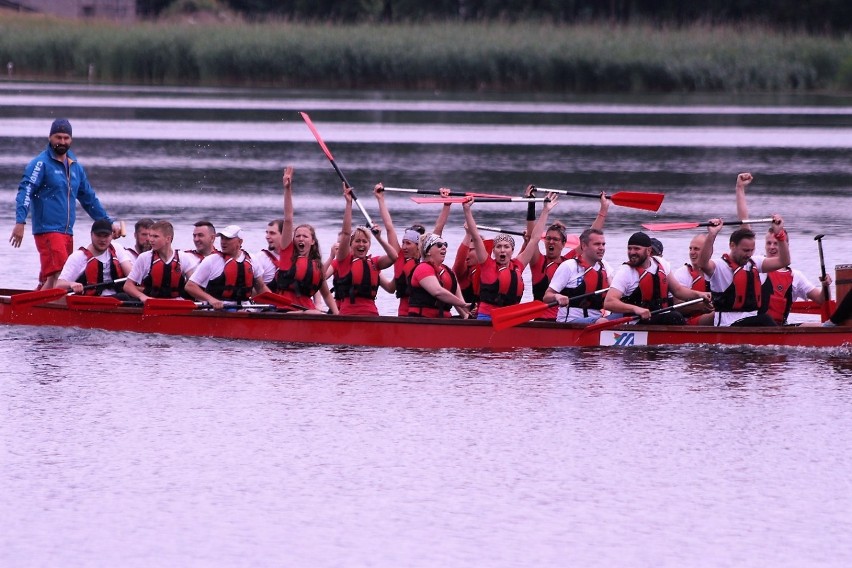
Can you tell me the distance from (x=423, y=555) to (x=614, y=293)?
569 centimetres

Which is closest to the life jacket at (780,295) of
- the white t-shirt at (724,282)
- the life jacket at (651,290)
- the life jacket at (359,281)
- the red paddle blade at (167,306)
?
the white t-shirt at (724,282)

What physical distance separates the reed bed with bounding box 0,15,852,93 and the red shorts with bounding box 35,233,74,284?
118 feet

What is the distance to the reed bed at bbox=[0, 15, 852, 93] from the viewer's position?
51094 millimetres

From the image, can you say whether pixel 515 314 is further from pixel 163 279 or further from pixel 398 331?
pixel 163 279

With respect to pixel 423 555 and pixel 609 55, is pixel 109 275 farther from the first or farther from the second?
pixel 609 55

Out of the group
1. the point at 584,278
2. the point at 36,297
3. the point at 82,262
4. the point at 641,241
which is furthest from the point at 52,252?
the point at 641,241

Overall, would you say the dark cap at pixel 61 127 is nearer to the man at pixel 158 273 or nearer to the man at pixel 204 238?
the man at pixel 158 273

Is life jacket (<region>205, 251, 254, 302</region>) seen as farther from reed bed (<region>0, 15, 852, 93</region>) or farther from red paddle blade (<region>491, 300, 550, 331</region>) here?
reed bed (<region>0, 15, 852, 93</region>)

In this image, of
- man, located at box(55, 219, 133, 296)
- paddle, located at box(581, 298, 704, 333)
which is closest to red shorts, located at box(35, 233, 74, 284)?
man, located at box(55, 219, 133, 296)

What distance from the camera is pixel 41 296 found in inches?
578

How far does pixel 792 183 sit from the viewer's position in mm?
32031

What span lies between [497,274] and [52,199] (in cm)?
436

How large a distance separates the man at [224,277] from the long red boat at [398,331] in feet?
0.82

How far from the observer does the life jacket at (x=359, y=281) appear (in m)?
14.5
